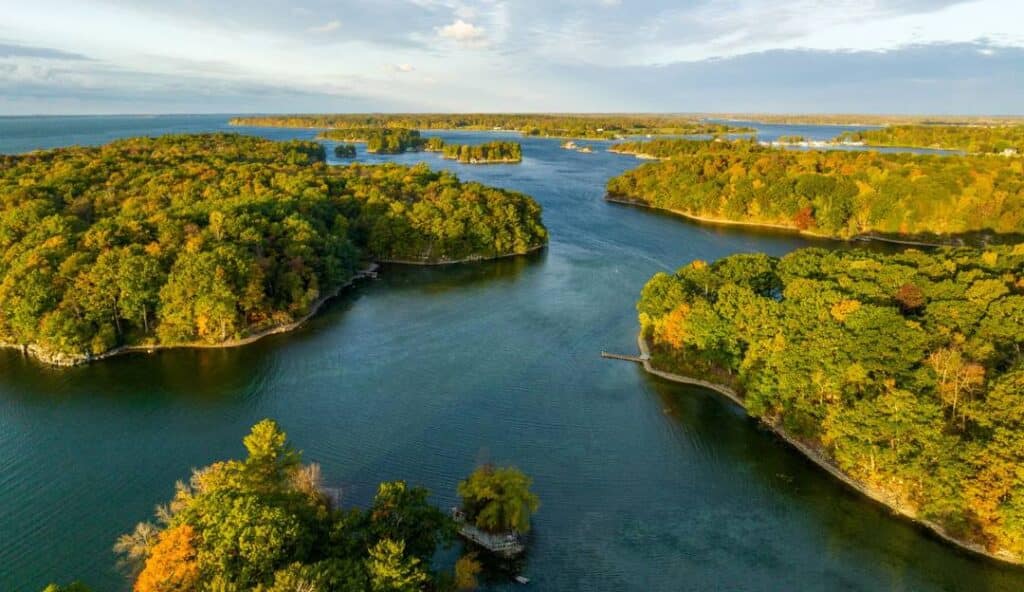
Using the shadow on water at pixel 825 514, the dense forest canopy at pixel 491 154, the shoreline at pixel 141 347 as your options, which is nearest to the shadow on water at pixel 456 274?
the shoreline at pixel 141 347

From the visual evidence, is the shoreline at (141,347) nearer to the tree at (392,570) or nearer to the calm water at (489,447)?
the calm water at (489,447)

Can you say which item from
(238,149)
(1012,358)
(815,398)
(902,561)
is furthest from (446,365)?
(238,149)

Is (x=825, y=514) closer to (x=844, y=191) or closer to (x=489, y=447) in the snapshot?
(x=489, y=447)

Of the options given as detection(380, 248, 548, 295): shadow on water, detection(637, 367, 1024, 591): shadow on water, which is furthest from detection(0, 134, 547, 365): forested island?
detection(637, 367, 1024, 591): shadow on water

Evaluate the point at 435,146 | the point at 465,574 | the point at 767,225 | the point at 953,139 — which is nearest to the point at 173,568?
the point at 465,574

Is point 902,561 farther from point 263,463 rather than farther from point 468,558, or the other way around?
point 263,463

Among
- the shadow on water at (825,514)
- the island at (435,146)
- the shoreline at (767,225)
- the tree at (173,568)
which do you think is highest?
the island at (435,146)
